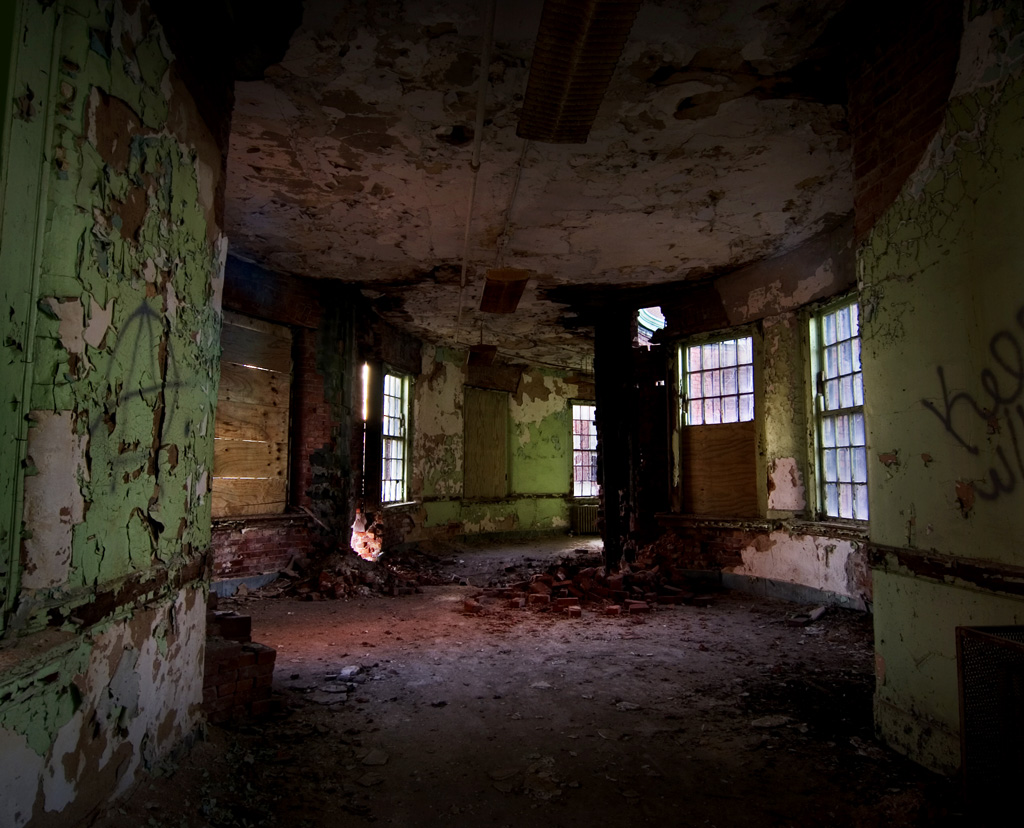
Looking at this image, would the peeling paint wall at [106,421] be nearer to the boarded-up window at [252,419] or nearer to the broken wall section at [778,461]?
the boarded-up window at [252,419]

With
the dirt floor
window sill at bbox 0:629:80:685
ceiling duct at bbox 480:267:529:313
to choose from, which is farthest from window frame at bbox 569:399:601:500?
window sill at bbox 0:629:80:685

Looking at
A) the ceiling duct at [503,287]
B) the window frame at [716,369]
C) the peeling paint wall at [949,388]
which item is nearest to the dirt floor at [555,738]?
the peeling paint wall at [949,388]

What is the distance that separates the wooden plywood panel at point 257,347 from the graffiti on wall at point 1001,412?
583 centimetres

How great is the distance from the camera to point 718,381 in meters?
6.97

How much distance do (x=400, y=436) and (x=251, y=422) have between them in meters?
3.10

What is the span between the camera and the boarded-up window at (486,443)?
36.4ft

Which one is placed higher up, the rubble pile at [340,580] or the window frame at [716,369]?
the window frame at [716,369]

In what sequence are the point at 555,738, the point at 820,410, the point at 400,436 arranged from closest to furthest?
1. the point at 555,738
2. the point at 820,410
3. the point at 400,436

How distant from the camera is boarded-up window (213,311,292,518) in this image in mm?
6238

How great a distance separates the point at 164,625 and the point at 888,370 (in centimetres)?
314

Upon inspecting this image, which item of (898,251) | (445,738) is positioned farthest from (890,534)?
(445,738)

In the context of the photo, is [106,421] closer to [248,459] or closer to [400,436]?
[248,459]

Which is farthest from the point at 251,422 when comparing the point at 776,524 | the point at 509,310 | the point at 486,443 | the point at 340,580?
the point at 486,443

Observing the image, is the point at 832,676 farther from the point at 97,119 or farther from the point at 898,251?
the point at 97,119
